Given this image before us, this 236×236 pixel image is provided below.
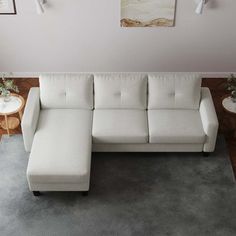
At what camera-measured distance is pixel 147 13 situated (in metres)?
5.61

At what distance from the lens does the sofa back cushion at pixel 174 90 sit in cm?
490

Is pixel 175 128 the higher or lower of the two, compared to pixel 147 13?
lower

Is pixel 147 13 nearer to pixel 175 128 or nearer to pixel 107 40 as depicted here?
pixel 107 40

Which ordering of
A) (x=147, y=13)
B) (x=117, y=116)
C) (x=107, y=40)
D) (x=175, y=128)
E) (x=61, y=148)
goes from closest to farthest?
(x=61, y=148), (x=175, y=128), (x=117, y=116), (x=147, y=13), (x=107, y=40)

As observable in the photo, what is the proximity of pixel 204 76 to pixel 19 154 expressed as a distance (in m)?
3.17

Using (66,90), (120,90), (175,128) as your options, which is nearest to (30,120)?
(66,90)

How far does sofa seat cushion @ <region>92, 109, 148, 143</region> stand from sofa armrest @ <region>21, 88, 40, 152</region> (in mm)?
710

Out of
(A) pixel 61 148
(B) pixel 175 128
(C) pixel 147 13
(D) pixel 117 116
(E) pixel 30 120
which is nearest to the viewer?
(A) pixel 61 148

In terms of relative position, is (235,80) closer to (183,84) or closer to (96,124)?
(183,84)

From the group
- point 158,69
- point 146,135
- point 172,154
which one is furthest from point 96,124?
point 158,69

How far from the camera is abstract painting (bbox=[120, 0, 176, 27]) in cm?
553

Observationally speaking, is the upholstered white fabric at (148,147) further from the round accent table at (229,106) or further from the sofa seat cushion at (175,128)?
the round accent table at (229,106)

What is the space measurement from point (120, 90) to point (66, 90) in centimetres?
67

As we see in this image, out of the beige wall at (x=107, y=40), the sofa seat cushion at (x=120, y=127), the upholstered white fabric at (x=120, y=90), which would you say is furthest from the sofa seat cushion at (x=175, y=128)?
the beige wall at (x=107, y=40)
